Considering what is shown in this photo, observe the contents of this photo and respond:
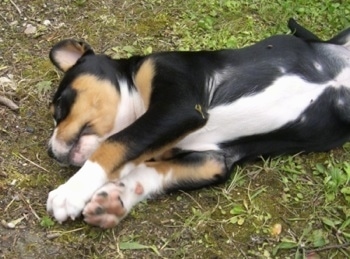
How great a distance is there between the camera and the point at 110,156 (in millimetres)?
3924

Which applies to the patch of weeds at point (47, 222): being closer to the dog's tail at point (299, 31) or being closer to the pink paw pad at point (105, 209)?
the pink paw pad at point (105, 209)

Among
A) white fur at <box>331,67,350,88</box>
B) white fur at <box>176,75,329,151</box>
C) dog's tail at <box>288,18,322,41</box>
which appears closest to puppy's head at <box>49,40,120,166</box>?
white fur at <box>176,75,329,151</box>

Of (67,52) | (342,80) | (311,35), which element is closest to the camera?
(342,80)

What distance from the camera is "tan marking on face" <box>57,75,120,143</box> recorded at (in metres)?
4.26

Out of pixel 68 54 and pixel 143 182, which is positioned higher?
pixel 68 54

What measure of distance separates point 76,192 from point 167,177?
64cm

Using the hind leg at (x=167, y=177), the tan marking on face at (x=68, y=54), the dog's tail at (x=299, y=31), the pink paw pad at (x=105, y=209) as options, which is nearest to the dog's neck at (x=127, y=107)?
the hind leg at (x=167, y=177)

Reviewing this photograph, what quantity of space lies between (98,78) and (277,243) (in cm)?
152

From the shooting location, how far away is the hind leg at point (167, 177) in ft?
13.3

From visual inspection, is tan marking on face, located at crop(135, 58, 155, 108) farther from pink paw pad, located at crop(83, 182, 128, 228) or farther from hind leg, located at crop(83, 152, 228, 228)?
pink paw pad, located at crop(83, 182, 128, 228)

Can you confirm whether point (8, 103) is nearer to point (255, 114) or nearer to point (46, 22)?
point (46, 22)

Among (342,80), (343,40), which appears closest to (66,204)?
(342,80)

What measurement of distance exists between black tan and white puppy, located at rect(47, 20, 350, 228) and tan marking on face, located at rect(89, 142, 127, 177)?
14 millimetres

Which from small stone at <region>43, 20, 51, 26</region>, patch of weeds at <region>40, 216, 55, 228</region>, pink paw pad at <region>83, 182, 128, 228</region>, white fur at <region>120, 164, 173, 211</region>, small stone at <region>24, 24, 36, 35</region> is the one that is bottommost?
patch of weeds at <region>40, 216, 55, 228</region>
